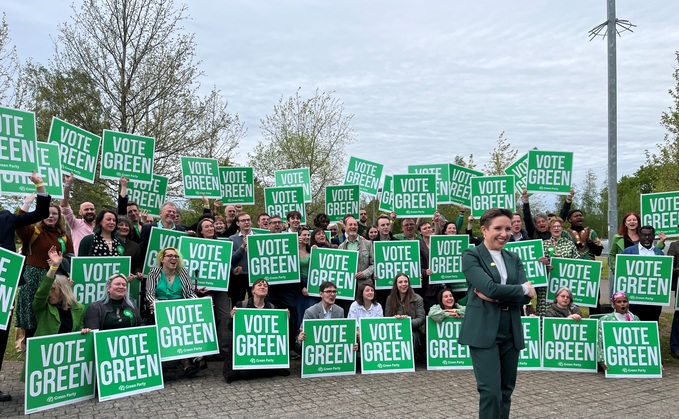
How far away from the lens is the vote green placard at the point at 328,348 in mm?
8320

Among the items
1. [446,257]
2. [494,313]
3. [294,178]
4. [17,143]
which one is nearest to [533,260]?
[446,257]

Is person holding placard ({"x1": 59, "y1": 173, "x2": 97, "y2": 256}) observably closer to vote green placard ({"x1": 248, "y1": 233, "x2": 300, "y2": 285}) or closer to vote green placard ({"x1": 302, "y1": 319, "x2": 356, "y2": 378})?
vote green placard ({"x1": 248, "y1": 233, "x2": 300, "y2": 285})

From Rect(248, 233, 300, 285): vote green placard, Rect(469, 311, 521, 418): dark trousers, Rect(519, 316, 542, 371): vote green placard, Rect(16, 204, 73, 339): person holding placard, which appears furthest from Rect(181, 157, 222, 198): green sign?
Rect(469, 311, 521, 418): dark trousers

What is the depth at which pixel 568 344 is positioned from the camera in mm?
8766

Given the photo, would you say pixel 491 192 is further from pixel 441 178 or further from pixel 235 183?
pixel 235 183

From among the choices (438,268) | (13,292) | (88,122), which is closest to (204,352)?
(13,292)

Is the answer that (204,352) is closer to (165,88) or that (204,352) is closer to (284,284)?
(284,284)

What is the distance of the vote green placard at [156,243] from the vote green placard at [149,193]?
193 cm

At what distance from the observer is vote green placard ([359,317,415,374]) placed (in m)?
8.52

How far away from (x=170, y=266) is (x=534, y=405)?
17.4ft

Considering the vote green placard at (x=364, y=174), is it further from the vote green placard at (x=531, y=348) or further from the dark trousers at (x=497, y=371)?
the dark trousers at (x=497, y=371)

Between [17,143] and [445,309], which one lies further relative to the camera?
Result: [445,309]

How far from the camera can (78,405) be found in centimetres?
686

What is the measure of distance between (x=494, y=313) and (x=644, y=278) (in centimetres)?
584
